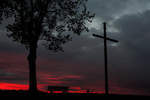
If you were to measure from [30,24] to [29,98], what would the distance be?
29.6ft

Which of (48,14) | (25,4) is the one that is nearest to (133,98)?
(48,14)

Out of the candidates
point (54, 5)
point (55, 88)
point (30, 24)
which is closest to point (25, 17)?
point (30, 24)

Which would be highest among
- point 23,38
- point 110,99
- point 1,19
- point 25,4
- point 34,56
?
point 25,4

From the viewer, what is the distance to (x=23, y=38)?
2925cm

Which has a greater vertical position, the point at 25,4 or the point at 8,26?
the point at 25,4

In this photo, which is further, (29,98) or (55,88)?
A: (55,88)

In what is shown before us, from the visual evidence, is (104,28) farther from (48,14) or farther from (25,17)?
(25,17)

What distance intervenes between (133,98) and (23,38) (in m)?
13.6

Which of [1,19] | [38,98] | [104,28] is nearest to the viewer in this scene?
[38,98]

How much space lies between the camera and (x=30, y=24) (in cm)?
2869

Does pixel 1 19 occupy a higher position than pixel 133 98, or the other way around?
pixel 1 19

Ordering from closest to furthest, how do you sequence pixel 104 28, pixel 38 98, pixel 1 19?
pixel 38 98 < pixel 104 28 < pixel 1 19

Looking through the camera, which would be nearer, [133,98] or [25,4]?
[133,98]

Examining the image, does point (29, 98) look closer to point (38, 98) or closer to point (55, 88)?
point (38, 98)
